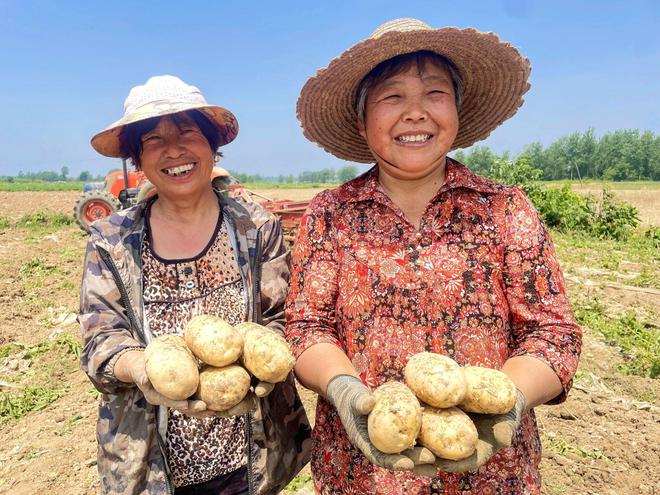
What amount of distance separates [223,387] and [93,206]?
11.2 meters

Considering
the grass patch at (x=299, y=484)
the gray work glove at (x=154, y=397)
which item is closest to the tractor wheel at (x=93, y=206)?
the grass patch at (x=299, y=484)

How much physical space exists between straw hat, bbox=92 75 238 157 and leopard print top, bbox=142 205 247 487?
0.46 m

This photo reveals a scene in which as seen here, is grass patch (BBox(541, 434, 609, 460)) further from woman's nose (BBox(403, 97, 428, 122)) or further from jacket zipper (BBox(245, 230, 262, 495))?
woman's nose (BBox(403, 97, 428, 122))

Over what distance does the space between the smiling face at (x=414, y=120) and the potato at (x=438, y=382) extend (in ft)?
2.03

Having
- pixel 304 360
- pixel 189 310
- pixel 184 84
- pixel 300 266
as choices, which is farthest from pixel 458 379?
pixel 184 84

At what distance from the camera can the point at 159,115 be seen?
171 cm

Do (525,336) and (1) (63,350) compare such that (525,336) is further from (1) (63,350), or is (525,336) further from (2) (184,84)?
(1) (63,350)

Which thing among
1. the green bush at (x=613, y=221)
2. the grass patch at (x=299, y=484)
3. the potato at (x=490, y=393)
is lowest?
the grass patch at (x=299, y=484)

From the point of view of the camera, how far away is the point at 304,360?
1.54m

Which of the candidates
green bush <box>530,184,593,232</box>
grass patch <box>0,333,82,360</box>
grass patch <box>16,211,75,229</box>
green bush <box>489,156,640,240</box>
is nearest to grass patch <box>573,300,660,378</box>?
grass patch <box>0,333,82,360</box>

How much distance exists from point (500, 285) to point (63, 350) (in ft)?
16.5

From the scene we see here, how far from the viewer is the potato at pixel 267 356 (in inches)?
57.2

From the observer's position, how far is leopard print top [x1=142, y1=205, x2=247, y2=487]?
5.72 feet

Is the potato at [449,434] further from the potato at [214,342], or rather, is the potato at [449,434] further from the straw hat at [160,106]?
the straw hat at [160,106]
